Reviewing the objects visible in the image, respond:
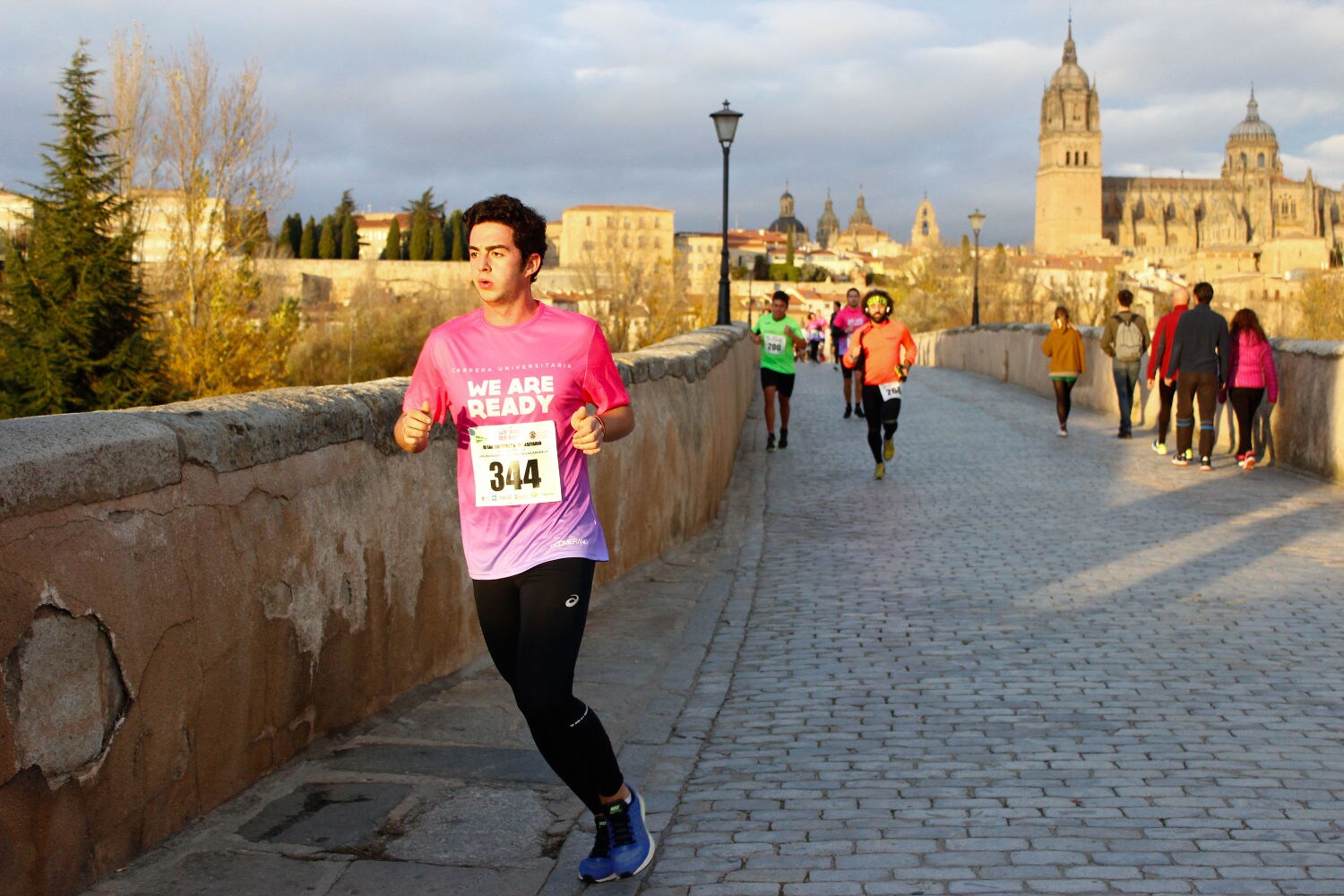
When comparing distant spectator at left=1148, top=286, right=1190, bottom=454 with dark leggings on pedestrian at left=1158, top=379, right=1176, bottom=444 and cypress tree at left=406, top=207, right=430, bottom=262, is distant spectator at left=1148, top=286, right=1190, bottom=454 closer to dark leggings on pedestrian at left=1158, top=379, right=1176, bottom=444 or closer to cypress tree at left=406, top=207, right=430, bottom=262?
dark leggings on pedestrian at left=1158, top=379, right=1176, bottom=444

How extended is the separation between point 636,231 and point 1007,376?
5841 inches

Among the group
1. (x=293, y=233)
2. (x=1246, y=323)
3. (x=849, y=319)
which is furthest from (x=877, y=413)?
(x=293, y=233)

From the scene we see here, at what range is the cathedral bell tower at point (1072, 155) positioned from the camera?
19550cm

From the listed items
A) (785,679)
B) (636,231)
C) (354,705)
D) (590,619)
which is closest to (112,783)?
(354,705)

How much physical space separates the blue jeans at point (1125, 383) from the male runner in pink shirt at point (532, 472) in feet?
45.4

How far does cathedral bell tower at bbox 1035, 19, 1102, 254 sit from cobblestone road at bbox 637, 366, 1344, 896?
635ft

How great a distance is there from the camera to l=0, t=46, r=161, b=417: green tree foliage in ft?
144

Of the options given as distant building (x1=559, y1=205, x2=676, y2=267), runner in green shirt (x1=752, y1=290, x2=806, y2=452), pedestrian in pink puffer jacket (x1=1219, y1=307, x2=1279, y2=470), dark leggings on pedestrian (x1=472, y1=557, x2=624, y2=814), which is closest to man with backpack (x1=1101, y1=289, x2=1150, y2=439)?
pedestrian in pink puffer jacket (x1=1219, y1=307, x2=1279, y2=470)

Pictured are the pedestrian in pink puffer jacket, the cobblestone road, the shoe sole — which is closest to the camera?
the shoe sole

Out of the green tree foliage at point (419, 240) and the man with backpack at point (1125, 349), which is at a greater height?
the green tree foliage at point (419, 240)

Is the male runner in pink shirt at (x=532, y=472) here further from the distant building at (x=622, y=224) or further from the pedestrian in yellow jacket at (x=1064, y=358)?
Result: the distant building at (x=622, y=224)

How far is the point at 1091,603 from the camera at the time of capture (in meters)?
7.82

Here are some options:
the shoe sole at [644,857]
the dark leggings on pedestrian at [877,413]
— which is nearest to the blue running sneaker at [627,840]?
the shoe sole at [644,857]

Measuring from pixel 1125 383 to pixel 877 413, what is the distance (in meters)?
4.68
